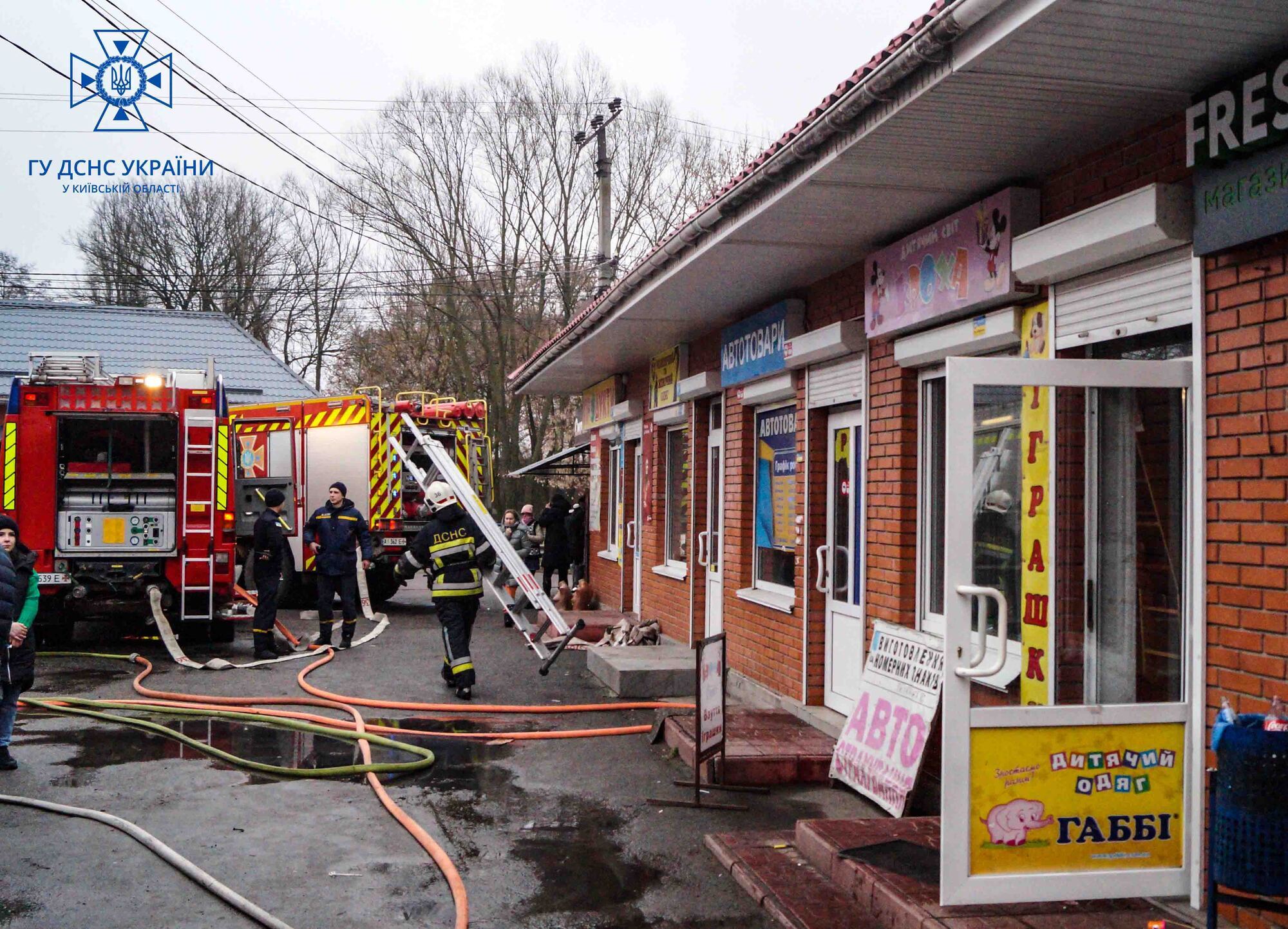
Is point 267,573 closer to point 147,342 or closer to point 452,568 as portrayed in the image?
point 452,568

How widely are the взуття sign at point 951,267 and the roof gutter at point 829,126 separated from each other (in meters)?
1.04

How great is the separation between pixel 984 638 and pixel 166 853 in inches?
144

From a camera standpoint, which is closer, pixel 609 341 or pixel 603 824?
pixel 603 824

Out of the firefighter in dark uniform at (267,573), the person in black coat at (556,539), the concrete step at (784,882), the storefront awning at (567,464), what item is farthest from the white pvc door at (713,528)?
the storefront awning at (567,464)

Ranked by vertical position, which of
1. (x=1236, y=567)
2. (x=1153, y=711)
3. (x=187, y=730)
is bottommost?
(x=187, y=730)

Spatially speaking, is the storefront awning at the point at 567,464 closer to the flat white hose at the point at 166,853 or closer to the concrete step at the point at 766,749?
the concrete step at the point at 766,749

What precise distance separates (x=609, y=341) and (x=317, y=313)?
24.8 meters

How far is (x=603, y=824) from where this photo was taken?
6086 millimetres

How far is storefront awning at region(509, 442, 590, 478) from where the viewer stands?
66.1ft

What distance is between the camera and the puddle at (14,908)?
462 cm

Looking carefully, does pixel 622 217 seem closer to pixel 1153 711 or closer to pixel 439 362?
pixel 439 362

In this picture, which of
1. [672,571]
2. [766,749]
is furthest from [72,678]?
[766,749]

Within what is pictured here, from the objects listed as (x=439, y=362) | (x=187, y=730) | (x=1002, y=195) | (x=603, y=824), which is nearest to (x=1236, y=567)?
(x=1002, y=195)

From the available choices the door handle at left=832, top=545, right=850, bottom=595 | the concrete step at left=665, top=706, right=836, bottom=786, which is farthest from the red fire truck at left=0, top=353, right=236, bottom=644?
the door handle at left=832, top=545, right=850, bottom=595
